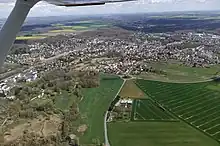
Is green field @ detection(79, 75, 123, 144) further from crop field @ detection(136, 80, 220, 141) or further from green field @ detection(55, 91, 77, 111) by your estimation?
crop field @ detection(136, 80, 220, 141)

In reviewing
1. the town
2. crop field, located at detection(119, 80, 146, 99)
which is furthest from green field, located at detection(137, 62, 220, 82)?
crop field, located at detection(119, 80, 146, 99)

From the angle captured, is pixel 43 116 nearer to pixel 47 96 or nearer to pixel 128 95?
pixel 47 96

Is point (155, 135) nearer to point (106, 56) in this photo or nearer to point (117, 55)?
point (106, 56)

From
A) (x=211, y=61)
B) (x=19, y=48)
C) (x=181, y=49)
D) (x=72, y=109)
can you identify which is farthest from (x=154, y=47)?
(x=72, y=109)

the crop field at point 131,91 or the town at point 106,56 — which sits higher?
the crop field at point 131,91

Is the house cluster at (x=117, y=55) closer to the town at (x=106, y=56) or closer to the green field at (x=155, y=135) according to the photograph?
the town at (x=106, y=56)

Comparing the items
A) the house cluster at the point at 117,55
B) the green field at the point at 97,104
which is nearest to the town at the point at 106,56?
the house cluster at the point at 117,55
